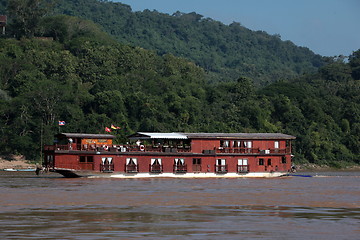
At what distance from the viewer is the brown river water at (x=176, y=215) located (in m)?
22.5

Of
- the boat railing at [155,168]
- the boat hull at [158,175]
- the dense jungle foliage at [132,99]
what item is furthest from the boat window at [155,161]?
the dense jungle foliage at [132,99]

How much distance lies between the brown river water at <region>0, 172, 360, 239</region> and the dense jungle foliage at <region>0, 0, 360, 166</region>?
54580 mm

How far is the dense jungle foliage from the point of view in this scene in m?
97.0

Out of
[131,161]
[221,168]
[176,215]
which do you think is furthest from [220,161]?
[176,215]

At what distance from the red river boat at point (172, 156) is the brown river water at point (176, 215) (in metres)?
19.7

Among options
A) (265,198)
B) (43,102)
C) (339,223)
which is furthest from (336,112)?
(339,223)

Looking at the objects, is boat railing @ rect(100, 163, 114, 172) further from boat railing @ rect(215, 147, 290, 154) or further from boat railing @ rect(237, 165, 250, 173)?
boat railing @ rect(237, 165, 250, 173)

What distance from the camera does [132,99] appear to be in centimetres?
10606

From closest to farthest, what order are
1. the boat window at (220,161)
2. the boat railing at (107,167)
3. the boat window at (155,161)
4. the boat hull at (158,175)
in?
the boat hull at (158,175)
the boat railing at (107,167)
the boat window at (155,161)
the boat window at (220,161)

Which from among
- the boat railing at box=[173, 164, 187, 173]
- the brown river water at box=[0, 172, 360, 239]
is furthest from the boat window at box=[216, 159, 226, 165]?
the brown river water at box=[0, 172, 360, 239]

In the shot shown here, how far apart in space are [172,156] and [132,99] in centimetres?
4224

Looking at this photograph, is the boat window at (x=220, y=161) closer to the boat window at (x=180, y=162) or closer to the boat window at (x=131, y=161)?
the boat window at (x=180, y=162)

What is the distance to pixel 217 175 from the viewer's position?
6619 centimetres

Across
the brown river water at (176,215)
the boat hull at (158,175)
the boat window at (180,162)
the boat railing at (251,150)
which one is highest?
the boat railing at (251,150)
